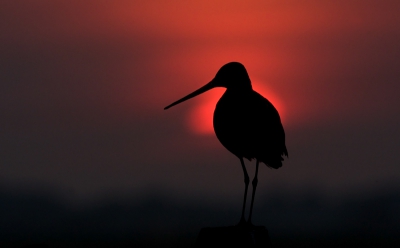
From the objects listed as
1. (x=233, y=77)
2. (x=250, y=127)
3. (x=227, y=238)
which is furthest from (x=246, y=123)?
(x=227, y=238)

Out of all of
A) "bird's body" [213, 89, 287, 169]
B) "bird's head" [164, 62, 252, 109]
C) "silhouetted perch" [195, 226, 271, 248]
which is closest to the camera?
"silhouetted perch" [195, 226, 271, 248]

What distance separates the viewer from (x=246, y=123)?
16.0 m

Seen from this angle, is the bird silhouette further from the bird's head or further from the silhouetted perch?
the silhouetted perch

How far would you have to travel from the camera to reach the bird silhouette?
16.0m

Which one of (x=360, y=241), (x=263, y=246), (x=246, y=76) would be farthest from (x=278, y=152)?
(x=360, y=241)

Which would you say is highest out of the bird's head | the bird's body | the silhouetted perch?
the bird's head

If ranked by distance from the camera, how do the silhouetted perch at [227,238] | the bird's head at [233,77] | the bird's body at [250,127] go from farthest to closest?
the bird's head at [233,77] < the bird's body at [250,127] < the silhouetted perch at [227,238]

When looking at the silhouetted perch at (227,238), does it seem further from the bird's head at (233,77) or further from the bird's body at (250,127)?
the bird's head at (233,77)

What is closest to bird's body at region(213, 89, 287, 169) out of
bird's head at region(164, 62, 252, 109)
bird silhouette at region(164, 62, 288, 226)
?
bird silhouette at region(164, 62, 288, 226)

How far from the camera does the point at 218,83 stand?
16750mm

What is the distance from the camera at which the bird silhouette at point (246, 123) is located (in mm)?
16031

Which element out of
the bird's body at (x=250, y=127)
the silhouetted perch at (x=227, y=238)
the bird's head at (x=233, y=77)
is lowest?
the silhouetted perch at (x=227, y=238)

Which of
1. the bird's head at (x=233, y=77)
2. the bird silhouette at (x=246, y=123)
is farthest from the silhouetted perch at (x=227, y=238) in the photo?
the bird's head at (x=233, y=77)

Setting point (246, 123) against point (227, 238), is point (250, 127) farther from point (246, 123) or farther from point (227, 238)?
A: point (227, 238)
